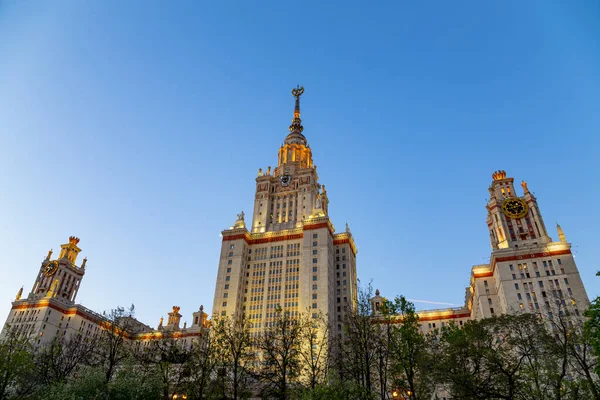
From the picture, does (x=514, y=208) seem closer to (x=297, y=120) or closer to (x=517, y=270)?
(x=517, y=270)

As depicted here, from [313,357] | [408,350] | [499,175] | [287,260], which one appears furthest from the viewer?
[287,260]

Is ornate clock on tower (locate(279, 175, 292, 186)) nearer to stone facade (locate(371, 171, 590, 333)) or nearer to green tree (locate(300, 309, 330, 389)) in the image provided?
green tree (locate(300, 309, 330, 389))

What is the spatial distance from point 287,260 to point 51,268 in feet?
298

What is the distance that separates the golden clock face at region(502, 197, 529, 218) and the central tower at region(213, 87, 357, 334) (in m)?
49.6

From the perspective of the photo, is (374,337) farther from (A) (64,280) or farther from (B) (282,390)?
(A) (64,280)

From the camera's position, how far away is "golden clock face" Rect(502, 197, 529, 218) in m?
118

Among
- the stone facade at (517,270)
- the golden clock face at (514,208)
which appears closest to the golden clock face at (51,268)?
the stone facade at (517,270)

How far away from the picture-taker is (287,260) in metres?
134

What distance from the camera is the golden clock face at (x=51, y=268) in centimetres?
15369

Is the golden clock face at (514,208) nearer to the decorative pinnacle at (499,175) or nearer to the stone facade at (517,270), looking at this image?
the stone facade at (517,270)

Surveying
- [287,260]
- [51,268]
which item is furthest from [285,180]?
[51,268]

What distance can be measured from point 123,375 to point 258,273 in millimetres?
87978

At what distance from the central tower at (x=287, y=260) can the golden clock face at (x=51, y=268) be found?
222 feet

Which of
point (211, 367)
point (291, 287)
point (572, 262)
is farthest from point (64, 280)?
point (572, 262)
